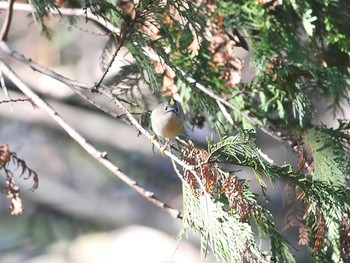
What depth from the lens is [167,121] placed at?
5.87 ft

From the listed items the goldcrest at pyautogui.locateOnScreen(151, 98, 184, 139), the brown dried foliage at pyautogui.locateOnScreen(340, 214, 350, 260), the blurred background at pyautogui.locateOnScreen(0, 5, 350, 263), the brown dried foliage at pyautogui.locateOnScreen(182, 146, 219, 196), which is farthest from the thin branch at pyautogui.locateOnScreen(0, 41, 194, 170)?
the blurred background at pyautogui.locateOnScreen(0, 5, 350, 263)

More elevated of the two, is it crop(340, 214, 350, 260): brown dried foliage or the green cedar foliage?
the green cedar foliage

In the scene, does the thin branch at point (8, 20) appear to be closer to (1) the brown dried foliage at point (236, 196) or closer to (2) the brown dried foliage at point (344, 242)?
(1) the brown dried foliage at point (236, 196)

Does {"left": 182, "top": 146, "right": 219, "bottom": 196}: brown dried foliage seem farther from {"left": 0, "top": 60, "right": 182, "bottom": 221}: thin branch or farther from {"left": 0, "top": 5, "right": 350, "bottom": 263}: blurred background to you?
{"left": 0, "top": 5, "right": 350, "bottom": 263}: blurred background

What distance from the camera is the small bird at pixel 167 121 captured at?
1791 mm

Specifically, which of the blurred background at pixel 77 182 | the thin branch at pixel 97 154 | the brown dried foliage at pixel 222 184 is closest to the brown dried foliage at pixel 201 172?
the brown dried foliage at pixel 222 184

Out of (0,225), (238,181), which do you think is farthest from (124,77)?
(0,225)

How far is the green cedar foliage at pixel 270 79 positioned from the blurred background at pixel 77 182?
9.56 ft

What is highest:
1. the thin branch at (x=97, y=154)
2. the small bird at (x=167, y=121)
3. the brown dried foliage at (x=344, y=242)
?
the small bird at (x=167, y=121)

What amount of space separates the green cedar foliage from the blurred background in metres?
2.91

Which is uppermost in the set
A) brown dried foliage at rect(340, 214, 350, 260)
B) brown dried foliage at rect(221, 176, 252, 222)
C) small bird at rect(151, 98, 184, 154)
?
brown dried foliage at rect(221, 176, 252, 222)

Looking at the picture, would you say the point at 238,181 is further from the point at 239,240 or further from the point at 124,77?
the point at 124,77

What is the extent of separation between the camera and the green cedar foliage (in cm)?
158

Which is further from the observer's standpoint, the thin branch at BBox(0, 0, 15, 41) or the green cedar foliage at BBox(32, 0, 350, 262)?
the thin branch at BBox(0, 0, 15, 41)
